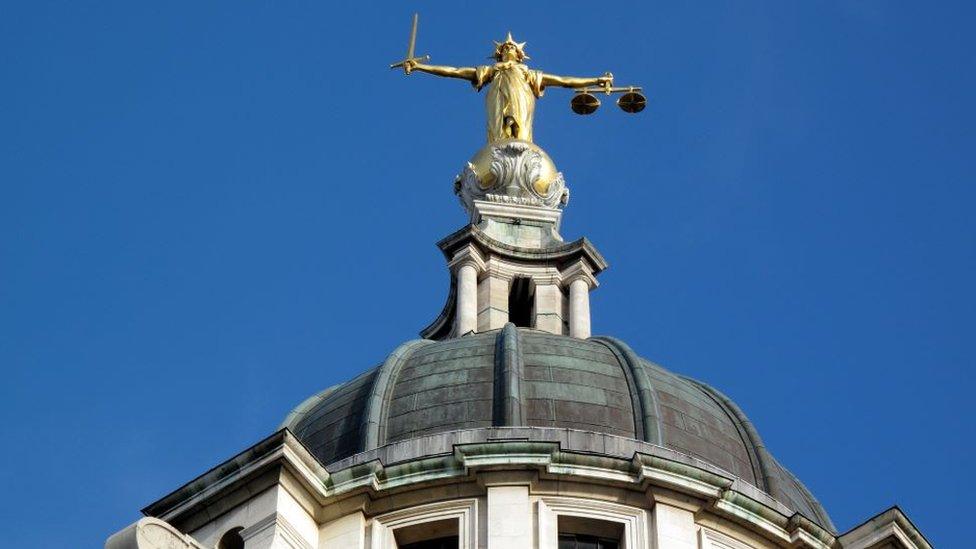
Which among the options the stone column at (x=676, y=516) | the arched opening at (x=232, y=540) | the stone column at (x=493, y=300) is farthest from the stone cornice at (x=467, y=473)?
the stone column at (x=493, y=300)

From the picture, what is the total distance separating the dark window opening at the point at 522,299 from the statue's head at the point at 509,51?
7.47 m

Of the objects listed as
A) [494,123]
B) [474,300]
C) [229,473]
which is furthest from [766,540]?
[494,123]

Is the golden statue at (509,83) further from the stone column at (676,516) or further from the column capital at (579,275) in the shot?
the stone column at (676,516)

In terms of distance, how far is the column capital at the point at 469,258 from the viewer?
2692 inches

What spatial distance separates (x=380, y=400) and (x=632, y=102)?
58.3 ft

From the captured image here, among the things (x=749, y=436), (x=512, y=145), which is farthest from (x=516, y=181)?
(x=749, y=436)

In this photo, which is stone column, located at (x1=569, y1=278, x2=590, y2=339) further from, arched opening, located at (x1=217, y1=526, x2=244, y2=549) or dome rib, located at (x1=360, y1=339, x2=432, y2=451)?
arched opening, located at (x1=217, y1=526, x2=244, y2=549)

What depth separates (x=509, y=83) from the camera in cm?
7338

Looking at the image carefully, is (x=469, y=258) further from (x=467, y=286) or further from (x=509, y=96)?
(x=509, y=96)

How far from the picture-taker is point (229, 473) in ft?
176

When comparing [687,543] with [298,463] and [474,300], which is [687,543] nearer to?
[298,463]

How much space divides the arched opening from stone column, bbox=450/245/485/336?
1377cm

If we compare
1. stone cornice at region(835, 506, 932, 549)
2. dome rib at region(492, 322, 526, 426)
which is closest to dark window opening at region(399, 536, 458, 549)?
dome rib at region(492, 322, 526, 426)

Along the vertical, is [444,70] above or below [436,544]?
above
